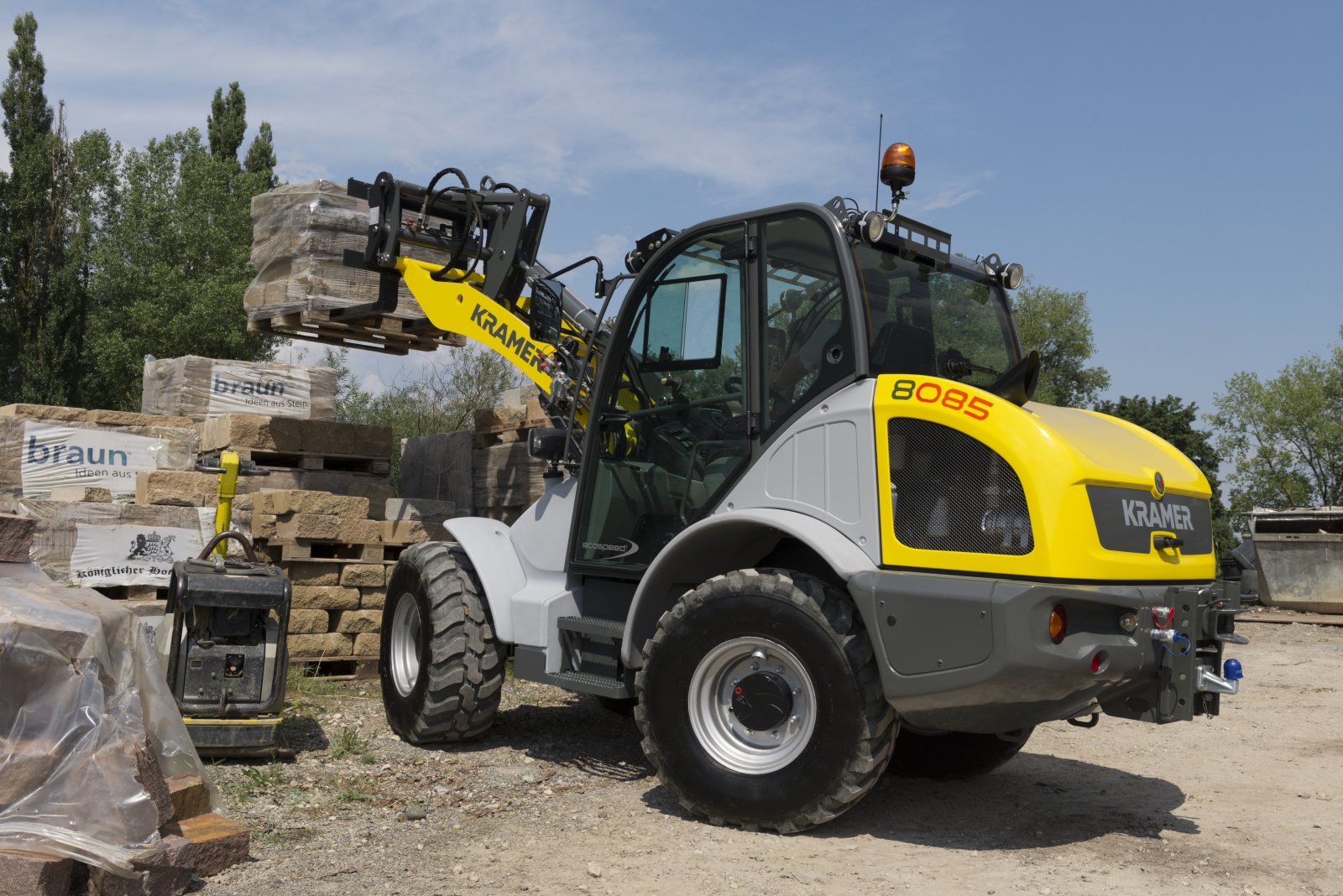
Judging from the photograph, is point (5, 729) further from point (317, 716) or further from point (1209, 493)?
point (1209, 493)

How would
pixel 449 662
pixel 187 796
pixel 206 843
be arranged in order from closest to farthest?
pixel 206 843 → pixel 187 796 → pixel 449 662

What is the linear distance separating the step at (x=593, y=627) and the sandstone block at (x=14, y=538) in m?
2.54

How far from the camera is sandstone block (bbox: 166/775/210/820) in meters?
4.54

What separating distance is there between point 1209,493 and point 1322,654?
26.4 feet

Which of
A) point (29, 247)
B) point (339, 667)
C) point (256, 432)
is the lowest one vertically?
point (339, 667)

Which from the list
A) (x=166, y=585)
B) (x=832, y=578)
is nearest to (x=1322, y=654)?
(x=832, y=578)

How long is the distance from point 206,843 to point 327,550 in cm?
471

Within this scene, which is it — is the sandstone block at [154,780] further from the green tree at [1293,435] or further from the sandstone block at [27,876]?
the green tree at [1293,435]

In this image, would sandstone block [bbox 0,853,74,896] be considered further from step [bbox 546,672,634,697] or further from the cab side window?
the cab side window

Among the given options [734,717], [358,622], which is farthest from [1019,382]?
[358,622]

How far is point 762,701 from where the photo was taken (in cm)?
504

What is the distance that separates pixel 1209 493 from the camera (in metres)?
5.62

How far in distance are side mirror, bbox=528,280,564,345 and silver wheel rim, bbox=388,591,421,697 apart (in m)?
1.79

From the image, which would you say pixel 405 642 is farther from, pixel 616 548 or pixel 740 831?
pixel 740 831
